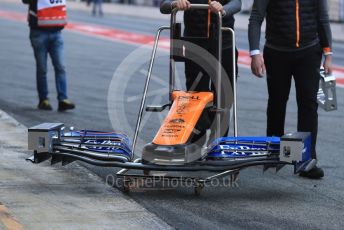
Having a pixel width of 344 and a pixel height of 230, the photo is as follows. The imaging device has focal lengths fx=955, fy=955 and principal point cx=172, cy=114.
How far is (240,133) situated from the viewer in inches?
414

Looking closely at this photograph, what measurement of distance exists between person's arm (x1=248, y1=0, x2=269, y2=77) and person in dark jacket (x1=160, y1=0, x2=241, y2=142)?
186 millimetres

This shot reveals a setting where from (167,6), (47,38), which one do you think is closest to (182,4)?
(167,6)

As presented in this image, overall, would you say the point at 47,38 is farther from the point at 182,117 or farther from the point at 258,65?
the point at 182,117

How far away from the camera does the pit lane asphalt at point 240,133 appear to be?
6758 millimetres

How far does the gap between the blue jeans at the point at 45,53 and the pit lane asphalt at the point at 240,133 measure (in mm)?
354

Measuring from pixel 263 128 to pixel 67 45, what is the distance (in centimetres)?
1233

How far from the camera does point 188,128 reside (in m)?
7.39

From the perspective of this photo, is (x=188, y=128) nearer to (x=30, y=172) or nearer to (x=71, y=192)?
(x=71, y=192)

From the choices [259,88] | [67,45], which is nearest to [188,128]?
[259,88]

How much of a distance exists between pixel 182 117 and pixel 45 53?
5.17 metres

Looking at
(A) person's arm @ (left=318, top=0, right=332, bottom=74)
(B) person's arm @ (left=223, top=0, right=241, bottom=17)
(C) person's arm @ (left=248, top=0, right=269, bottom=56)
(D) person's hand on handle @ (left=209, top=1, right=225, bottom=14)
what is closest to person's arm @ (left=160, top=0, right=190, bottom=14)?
(D) person's hand on handle @ (left=209, top=1, right=225, bottom=14)

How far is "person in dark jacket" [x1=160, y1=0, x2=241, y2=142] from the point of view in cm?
784

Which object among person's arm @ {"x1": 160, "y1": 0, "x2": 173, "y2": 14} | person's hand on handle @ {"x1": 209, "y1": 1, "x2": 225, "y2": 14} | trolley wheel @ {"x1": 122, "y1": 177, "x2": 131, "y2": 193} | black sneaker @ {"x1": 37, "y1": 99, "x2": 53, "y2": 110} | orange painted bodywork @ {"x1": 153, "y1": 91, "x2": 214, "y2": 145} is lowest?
black sneaker @ {"x1": 37, "y1": 99, "x2": 53, "y2": 110}

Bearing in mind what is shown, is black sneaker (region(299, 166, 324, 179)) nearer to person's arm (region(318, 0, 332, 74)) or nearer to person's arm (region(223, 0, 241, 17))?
person's arm (region(318, 0, 332, 74))
